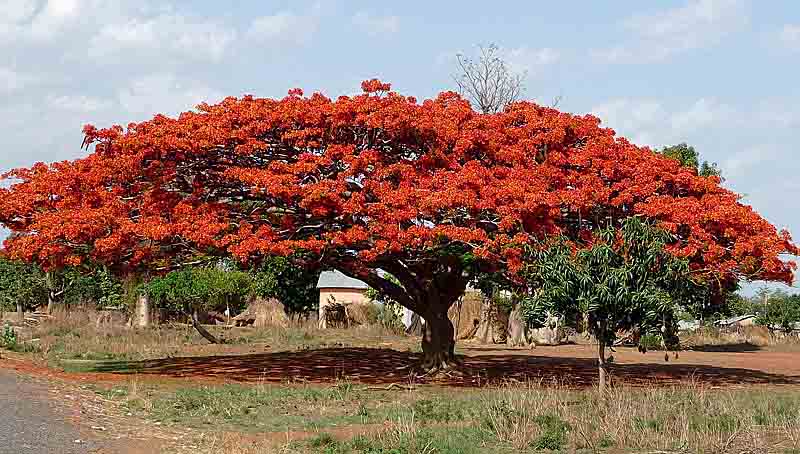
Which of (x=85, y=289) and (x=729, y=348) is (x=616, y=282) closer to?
(x=729, y=348)

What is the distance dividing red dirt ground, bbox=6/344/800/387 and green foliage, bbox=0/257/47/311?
64.7 feet

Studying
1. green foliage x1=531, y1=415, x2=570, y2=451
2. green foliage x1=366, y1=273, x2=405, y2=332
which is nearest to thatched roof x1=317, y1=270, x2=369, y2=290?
green foliage x1=366, y1=273, x2=405, y2=332

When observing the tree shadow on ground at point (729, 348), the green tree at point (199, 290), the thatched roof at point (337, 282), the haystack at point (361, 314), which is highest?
the thatched roof at point (337, 282)

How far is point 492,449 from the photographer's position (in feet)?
36.5

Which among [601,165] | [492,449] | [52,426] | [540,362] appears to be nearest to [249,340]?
[540,362]

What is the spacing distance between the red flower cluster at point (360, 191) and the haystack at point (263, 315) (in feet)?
67.1

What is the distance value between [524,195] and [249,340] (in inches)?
709

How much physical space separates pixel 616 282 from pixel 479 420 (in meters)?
3.10

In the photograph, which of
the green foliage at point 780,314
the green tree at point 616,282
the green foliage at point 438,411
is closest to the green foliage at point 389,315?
the green foliage at point 780,314

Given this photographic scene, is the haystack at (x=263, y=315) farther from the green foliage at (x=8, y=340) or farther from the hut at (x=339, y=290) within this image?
the green foliage at (x=8, y=340)

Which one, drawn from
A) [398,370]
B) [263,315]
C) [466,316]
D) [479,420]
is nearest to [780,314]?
[466,316]

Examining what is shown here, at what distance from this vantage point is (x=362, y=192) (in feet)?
61.2

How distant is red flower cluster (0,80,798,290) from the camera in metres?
18.1

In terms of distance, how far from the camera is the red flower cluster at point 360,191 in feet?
59.3
